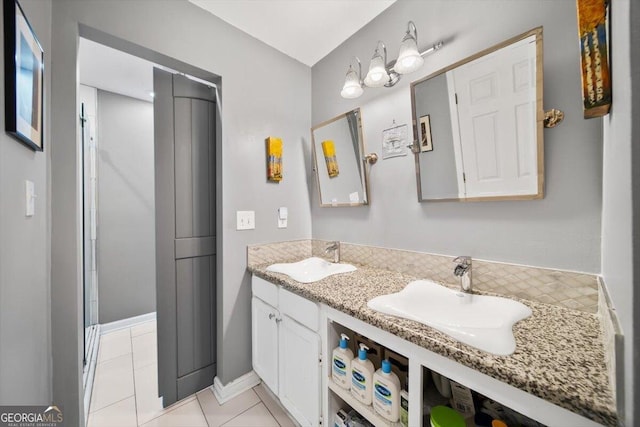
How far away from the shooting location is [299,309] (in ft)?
3.87

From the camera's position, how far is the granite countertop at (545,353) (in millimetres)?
470

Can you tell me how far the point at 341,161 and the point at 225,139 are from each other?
2.65 feet

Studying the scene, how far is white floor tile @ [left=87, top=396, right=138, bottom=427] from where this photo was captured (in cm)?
134

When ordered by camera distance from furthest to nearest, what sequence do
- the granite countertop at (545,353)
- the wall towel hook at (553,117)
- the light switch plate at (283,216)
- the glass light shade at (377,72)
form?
the light switch plate at (283,216) → the glass light shade at (377,72) → the wall towel hook at (553,117) → the granite countertop at (545,353)

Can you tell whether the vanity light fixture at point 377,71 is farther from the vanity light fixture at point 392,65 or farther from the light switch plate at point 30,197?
the light switch plate at point 30,197

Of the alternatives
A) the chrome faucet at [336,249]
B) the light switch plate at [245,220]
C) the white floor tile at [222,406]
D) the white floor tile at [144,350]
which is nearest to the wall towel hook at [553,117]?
the chrome faucet at [336,249]

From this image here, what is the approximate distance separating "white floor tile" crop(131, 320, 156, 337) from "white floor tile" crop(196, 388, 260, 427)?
50.1 inches

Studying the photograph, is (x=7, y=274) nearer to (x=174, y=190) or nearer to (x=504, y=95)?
(x=174, y=190)

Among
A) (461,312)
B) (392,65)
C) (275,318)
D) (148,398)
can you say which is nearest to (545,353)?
(461,312)

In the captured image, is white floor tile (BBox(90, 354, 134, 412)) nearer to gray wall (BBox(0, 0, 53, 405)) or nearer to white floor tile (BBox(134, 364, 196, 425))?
white floor tile (BBox(134, 364, 196, 425))

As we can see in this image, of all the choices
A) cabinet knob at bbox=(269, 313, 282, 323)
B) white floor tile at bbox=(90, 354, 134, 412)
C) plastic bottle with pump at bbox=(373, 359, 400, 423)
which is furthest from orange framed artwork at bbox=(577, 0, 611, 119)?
white floor tile at bbox=(90, 354, 134, 412)

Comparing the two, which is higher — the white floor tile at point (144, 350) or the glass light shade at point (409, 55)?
the glass light shade at point (409, 55)

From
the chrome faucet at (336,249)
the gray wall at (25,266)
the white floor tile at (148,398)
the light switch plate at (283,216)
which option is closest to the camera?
the gray wall at (25,266)

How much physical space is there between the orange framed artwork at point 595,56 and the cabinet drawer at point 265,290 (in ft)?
4.61
